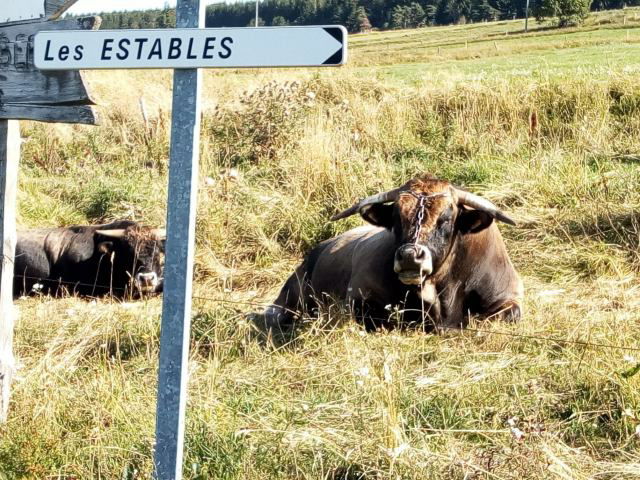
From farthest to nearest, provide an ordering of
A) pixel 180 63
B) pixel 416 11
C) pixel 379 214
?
pixel 416 11 < pixel 379 214 < pixel 180 63

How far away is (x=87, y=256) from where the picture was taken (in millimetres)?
10602

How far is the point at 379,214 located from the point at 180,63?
4566 mm

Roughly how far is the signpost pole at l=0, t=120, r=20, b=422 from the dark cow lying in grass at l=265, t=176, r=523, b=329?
267cm

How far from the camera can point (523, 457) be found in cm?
390

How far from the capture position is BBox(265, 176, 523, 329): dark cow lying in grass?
7.30m

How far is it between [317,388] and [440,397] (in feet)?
2.41

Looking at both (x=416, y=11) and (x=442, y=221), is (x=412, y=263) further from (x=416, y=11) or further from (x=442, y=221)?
(x=416, y=11)

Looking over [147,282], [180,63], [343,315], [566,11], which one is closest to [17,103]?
[180,63]

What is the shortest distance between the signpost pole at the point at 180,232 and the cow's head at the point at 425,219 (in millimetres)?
3610

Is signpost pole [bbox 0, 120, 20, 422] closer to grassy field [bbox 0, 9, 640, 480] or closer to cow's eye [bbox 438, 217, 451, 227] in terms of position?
grassy field [bbox 0, 9, 640, 480]

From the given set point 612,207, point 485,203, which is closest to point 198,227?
point 485,203

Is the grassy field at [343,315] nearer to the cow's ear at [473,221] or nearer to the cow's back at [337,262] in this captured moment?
the cow's back at [337,262]

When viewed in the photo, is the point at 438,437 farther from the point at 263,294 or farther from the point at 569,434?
the point at 263,294

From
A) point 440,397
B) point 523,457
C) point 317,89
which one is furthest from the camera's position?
point 317,89
